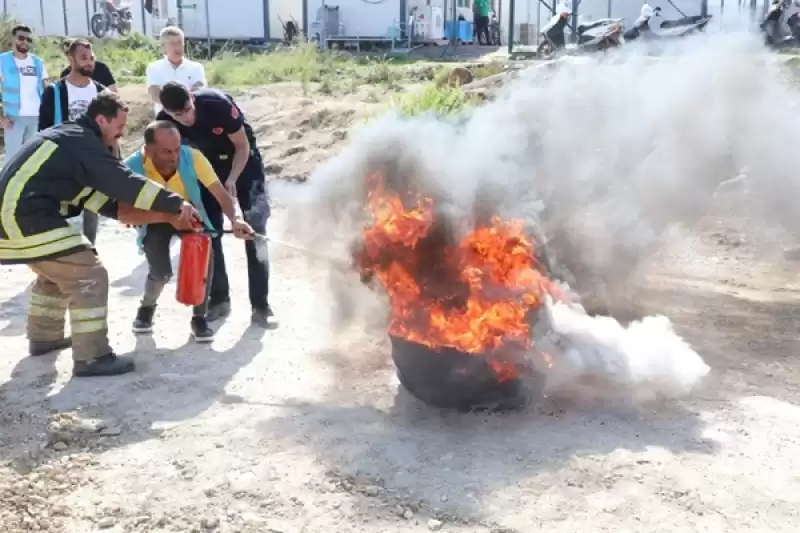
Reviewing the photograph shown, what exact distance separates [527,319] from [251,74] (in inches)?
556

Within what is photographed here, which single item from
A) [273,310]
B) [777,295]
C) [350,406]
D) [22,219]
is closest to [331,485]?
[350,406]

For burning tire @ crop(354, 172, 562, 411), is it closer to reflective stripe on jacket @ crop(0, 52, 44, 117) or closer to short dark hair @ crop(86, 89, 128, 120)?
short dark hair @ crop(86, 89, 128, 120)

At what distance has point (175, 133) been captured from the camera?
17.7 feet

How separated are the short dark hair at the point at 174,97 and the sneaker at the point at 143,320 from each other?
4.95ft

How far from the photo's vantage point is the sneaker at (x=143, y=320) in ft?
19.9

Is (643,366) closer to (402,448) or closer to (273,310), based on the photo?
(402,448)

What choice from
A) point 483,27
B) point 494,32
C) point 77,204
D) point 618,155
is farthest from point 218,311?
point 494,32

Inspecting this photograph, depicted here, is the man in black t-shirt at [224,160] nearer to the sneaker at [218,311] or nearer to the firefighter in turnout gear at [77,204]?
the sneaker at [218,311]

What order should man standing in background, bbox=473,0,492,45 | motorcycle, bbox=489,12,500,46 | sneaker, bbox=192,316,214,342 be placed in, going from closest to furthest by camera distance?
sneaker, bbox=192,316,214,342 < man standing in background, bbox=473,0,492,45 < motorcycle, bbox=489,12,500,46

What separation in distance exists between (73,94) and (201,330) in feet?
8.53

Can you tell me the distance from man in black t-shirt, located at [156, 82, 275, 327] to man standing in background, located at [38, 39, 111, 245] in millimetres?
1334

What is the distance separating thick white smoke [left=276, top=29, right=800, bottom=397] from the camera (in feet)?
16.8

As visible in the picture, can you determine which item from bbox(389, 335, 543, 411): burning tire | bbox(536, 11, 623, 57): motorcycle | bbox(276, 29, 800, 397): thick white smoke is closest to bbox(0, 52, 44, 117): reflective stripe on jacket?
bbox(276, 29, 800, 397): thick white smoke

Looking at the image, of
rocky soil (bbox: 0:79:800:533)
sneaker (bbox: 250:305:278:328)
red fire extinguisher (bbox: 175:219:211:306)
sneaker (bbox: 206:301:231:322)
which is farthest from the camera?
sneaker (bbox: 206:301:231:322)
